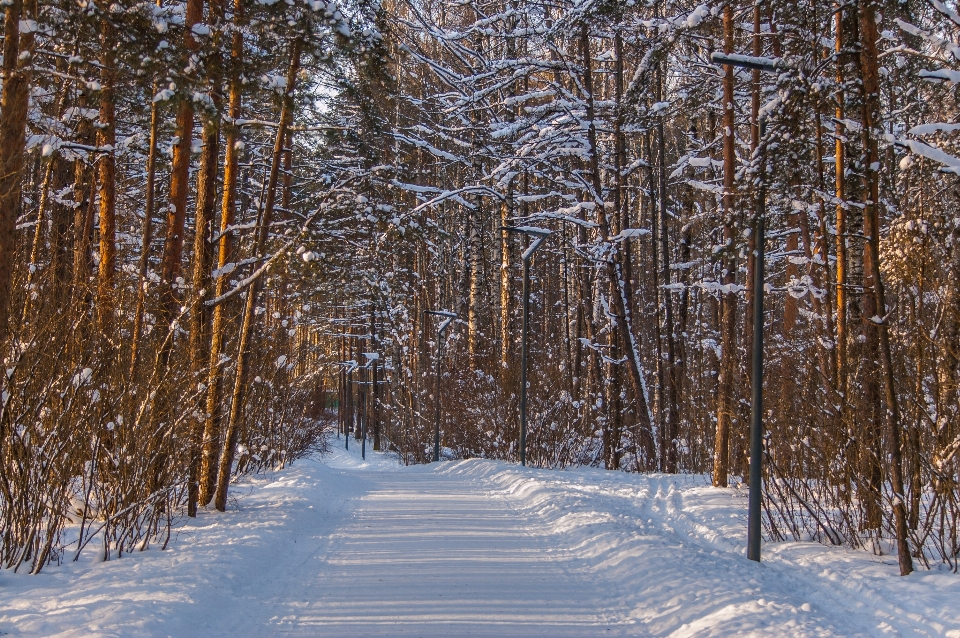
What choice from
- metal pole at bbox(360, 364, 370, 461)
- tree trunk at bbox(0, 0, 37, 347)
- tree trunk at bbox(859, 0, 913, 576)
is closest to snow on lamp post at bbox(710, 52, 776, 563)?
tree trunk at bbox(859, 0, 913, 576)

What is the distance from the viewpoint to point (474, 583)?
756 centimetres

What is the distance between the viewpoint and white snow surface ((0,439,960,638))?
600 centimetres

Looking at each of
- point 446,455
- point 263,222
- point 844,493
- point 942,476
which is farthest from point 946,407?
point 446,455

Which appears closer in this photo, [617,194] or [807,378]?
[807,378]

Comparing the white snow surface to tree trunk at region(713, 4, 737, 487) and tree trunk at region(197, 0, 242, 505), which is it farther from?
tree trunk at region(713, 4, 737, 487)

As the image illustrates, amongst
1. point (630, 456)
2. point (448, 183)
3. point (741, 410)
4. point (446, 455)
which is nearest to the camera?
point (741, 410)

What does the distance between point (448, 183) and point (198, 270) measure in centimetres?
2543

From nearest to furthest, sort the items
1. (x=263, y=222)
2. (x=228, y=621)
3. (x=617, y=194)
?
(x=228, y=621)
(x=263, y=222)
(x=617, y=194)

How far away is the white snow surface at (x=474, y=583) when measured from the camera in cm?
600

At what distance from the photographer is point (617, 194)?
24.5 m

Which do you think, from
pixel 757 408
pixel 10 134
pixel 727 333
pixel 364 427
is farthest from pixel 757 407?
pixel 364 427

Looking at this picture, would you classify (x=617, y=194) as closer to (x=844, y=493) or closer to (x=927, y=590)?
(x=844, y=493)

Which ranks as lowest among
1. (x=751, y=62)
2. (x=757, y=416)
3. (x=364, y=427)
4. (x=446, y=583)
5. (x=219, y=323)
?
(x=446, y=583)

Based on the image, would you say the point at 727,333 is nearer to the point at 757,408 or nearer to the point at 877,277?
the point at 757,408
